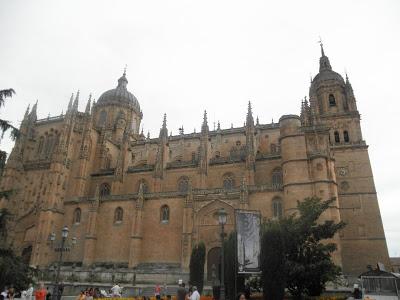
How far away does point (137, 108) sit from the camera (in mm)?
62156

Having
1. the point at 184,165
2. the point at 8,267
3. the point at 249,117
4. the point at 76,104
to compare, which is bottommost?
the point at 8,267

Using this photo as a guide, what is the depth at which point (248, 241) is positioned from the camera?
17750 mm

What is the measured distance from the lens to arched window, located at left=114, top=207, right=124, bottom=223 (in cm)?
3899

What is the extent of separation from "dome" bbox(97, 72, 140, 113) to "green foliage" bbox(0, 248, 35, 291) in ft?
147

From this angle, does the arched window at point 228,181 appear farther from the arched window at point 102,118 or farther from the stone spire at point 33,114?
the stone spire at point 33,114

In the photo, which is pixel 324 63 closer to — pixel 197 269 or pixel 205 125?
pixel 205 125

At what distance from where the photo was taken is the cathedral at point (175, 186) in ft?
111

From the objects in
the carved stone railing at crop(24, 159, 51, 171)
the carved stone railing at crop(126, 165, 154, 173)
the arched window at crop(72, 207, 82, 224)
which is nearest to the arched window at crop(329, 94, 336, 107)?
the carved stone railing at crop(126, 165, 154, 173)

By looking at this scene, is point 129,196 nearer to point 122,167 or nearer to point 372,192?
point 122,167

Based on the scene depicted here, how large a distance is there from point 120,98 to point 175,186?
79.6 feet

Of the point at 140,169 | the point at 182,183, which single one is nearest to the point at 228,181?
the point at 182,183

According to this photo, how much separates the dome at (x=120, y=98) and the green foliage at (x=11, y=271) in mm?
44781

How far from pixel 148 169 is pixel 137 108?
800 inches

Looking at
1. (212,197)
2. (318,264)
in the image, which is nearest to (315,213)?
(318,264)
